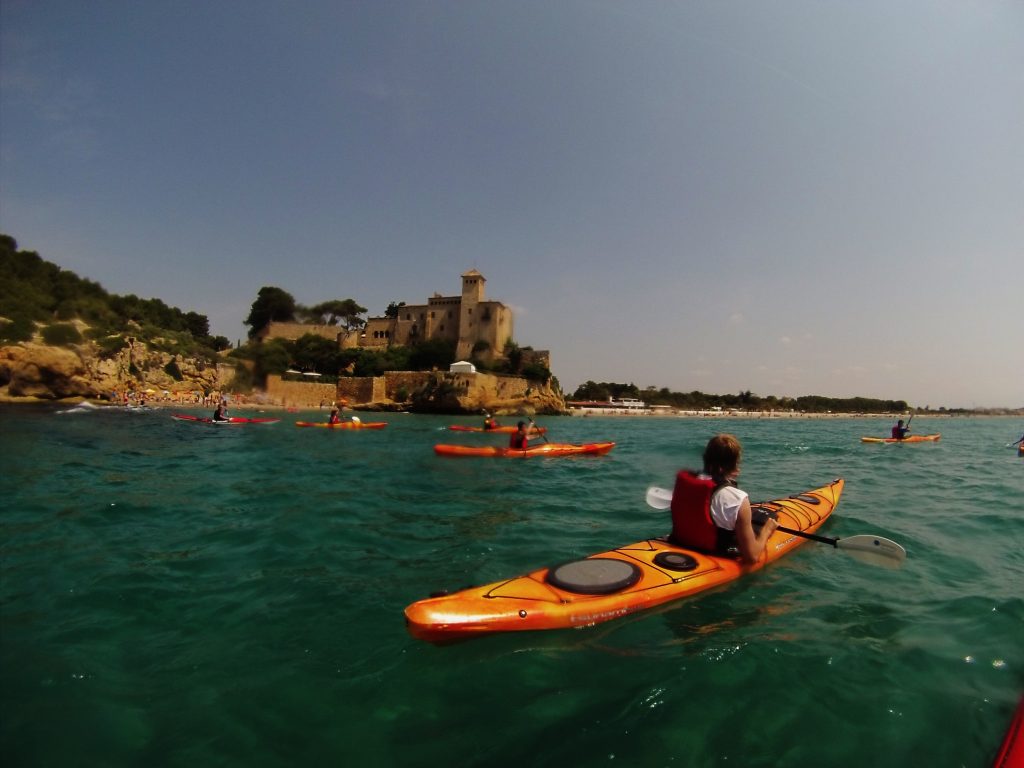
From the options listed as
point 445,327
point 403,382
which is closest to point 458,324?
point 445,327

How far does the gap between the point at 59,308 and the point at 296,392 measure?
1734 cm

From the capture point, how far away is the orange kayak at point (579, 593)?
10.8 feet

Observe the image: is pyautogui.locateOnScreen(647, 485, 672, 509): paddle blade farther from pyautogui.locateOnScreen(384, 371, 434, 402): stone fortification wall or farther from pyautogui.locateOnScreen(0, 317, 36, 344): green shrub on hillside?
pyautogui.locateOnScreen(384, 371, 434, 402): stone fortification wall

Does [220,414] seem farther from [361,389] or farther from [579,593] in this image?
[361,389]

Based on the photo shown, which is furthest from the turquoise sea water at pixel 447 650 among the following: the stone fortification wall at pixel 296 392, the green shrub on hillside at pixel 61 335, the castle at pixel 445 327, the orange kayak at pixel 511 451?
the castle at pixel 445 327

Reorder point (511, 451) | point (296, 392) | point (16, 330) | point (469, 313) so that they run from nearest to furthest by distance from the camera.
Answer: point (511, 451) → point (16, 330) → point (296, 392) → point (469, 313)

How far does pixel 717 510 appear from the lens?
14.4 feet

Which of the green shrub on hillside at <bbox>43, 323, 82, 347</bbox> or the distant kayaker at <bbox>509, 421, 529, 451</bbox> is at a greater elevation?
the green shrub on hillside at <bbox>43, 323, 82, 347</bbox>

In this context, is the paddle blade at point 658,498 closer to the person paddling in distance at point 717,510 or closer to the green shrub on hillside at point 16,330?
the person paddling in distance at point 717,510

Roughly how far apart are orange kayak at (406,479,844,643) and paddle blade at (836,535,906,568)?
0.82 meters

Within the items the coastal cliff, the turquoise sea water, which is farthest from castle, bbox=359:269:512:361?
the turquoise sea water

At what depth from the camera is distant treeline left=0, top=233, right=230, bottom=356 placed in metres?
31.8

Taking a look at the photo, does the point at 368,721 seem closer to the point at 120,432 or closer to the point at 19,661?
the point at 19,661

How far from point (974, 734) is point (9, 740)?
4816 millimetres
